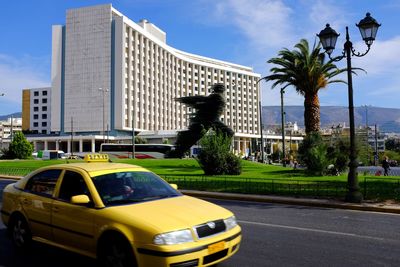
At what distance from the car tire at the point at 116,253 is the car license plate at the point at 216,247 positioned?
0.92 m

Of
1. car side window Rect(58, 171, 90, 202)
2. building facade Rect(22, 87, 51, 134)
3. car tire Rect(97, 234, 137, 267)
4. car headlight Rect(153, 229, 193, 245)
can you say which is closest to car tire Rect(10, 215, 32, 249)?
car side window Rect(58, 171, 90, 202)

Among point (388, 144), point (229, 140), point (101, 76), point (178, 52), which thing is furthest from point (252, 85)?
point (229, 140)

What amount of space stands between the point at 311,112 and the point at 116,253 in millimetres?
26483

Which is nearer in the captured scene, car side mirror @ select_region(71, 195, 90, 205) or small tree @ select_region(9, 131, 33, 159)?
car side mirror @ select_region(71, 195, 90, 205)

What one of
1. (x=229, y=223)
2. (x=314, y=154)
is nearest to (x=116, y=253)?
(x=229, y=223)

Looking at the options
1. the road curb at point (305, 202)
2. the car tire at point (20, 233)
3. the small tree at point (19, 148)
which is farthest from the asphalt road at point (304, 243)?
the small tree at point (19, 148)

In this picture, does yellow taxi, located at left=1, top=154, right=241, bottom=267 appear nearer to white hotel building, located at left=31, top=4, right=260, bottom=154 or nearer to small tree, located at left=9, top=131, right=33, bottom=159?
small tree, located at left=9, top=131, right=33, bottom=159

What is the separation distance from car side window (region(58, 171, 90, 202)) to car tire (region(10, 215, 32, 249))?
1175 millimetres

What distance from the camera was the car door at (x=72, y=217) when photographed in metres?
5.51

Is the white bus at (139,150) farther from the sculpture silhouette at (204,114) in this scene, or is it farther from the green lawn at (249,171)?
the green lawn at (249,171)

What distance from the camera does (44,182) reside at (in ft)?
22.0

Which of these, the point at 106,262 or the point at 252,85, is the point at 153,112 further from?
the point at 106,262

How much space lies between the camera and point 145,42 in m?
120

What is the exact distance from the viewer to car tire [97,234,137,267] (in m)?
4.99
